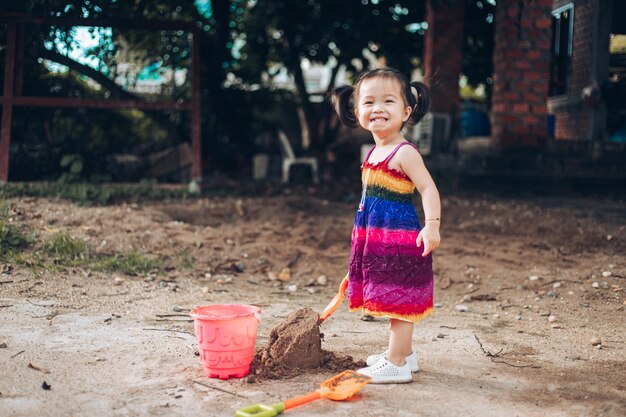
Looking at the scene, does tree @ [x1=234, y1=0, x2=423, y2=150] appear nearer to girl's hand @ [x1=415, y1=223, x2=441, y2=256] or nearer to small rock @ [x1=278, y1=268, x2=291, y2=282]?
small rock @ [x1=278, y1=268, x2=291, y2=282]

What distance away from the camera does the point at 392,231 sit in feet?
9.86

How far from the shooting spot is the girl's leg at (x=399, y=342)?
299 cm

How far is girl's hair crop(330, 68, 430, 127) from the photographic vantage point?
310 cm

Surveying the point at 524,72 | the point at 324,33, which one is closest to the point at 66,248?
the point at 524,72

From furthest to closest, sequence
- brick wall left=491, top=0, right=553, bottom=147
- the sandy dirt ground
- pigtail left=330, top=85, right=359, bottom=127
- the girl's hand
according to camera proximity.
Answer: brick wall left=491, top=0, right=553, bottom=147, pigtail left=330, top=85, right=359, bottom=127, the girl's hand, the sandy dirt ground

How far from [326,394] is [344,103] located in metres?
1.36

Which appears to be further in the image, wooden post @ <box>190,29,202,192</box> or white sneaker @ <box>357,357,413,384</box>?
wooden post @ <box>190,29,202,192</box>

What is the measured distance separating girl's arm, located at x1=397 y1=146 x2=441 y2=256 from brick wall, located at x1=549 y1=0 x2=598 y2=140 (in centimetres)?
753

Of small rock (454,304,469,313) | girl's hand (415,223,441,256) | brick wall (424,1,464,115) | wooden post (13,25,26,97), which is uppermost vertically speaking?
brick wall (424,1,464,115)

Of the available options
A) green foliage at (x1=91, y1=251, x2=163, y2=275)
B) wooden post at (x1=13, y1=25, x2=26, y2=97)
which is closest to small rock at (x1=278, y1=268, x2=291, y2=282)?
green foliage at (x1=91, y1=251, x2=163, y2=275)

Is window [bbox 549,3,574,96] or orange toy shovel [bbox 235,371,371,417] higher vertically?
window [bbox 549,3,574,96]

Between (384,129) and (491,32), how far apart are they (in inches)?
316

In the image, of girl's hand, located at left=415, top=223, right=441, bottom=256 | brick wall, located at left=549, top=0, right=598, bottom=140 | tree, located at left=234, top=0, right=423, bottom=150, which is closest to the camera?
girl's hand, located at left=415, top=223, right=441, bottom=256

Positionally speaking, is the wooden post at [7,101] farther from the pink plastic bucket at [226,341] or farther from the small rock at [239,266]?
the pink plastic bucket at [226,341]
